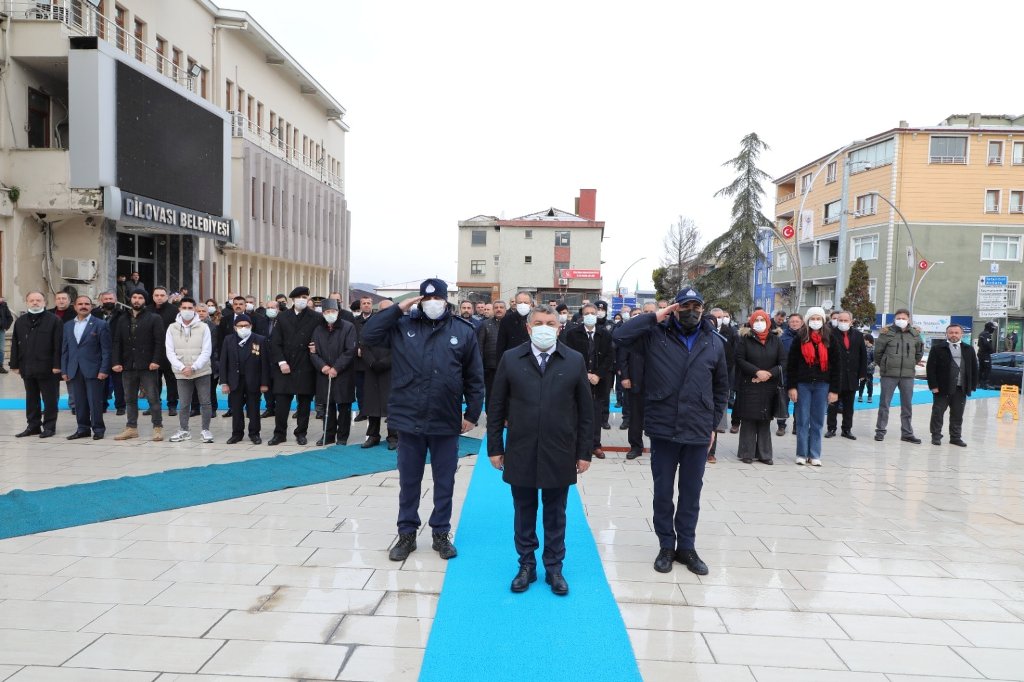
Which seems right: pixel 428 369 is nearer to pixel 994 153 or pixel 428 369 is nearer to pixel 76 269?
pixel 76 269

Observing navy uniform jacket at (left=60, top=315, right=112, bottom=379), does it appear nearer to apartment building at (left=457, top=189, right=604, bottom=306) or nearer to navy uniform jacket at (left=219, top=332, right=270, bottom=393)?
navy uniform jacket at (left=219, top=332, right=270, bottom=393)

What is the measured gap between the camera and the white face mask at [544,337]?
5.20m

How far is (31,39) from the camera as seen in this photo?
18734 mm

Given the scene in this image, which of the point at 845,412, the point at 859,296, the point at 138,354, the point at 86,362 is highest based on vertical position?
the point at 859,296

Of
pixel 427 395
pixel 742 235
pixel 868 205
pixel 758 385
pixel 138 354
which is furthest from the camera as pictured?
pixel 868 205

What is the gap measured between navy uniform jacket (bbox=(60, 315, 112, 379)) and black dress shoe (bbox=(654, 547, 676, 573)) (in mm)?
8160

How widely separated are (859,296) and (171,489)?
4242 cm

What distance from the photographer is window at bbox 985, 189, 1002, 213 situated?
43.6 meters

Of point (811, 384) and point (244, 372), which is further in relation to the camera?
point (244, 372)

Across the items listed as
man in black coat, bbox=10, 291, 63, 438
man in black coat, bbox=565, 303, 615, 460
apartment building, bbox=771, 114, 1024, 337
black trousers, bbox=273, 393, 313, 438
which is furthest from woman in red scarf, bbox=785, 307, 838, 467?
apartment building, bbox=771, 114, 1024, 337

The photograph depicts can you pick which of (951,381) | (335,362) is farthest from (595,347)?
(951,381)

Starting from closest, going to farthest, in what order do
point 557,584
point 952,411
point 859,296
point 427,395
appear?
1. point 557,584
2. point 427,395
3. point 952,411
4. point 859,296

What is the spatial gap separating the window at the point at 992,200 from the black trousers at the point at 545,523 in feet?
158

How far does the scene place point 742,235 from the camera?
1406 inches
